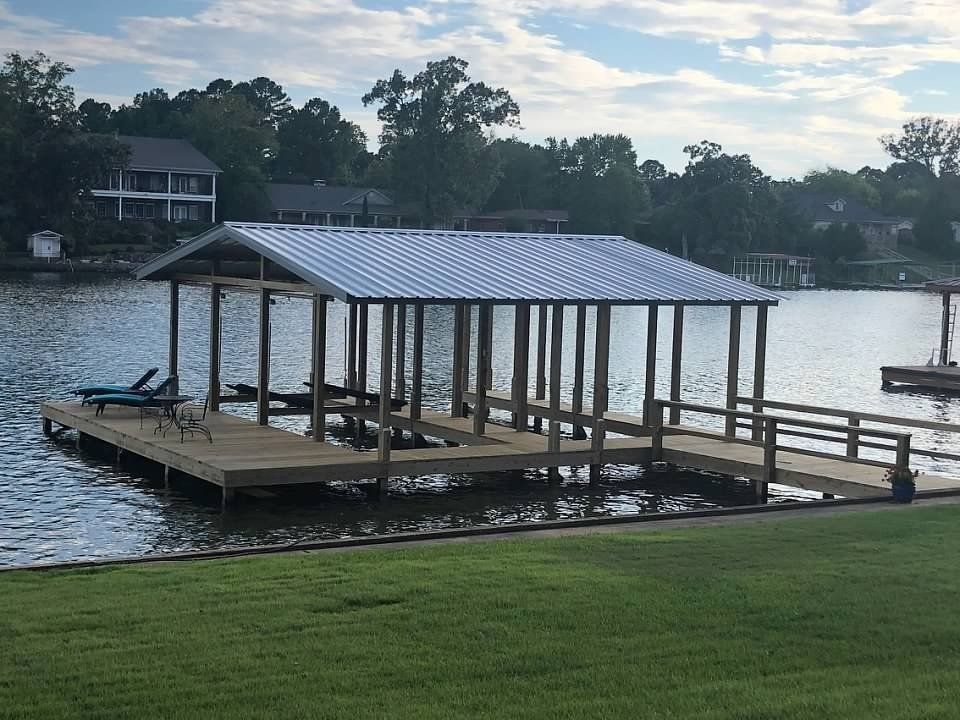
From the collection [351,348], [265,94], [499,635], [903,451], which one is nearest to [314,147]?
[265,94]

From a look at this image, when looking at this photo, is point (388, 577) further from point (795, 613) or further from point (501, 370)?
point (501, 370)

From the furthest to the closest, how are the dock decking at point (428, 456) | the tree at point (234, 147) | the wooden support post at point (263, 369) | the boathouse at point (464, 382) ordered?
1. the tree at point (234, 147)
2. the wooden support post at point (263, 369)
3. the boathouse at point (464, 382)
4. the dock decking at point (428, 456)

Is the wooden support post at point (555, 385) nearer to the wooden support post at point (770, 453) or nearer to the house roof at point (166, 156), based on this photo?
the wooden support post at point (770, 453)

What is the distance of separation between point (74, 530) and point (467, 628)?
892 cm

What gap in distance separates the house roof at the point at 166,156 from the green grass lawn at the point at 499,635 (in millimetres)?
92136

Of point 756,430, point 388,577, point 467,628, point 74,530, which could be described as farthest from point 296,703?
point 756,430

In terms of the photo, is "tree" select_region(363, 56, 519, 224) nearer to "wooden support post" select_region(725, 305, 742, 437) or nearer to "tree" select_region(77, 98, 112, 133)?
"tree" select_region(77, 98, 112, 133)

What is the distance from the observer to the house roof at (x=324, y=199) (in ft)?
361

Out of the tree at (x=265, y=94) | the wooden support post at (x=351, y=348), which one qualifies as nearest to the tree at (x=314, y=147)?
the tree at (x=265, y=94)

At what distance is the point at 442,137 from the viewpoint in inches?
4274

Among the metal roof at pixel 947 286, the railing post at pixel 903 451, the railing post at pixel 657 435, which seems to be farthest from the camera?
the metal roof at pixel 947 286

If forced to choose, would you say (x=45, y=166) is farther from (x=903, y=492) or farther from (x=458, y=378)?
(x=903, y=492)

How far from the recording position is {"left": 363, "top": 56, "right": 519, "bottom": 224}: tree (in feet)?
356

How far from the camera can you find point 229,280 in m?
22.6
